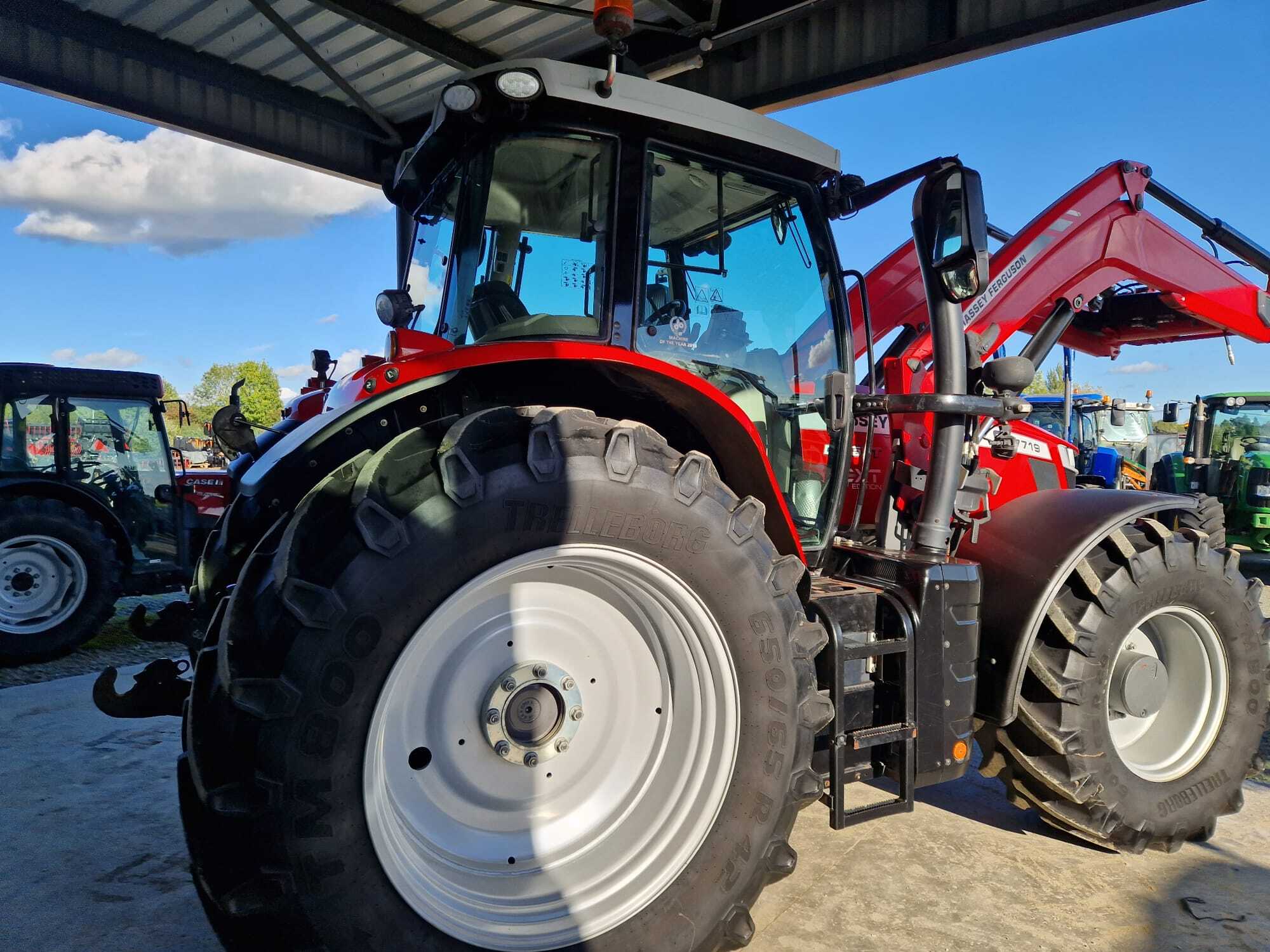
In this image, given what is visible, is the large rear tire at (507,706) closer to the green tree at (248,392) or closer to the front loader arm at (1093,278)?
the front loader arm at (1093,278)

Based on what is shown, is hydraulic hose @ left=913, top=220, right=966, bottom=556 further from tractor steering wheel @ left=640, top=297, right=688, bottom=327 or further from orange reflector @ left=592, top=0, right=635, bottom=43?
orange reflector @ left=592, top=0, right=635, bottom=43

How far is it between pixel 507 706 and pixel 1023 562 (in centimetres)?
178

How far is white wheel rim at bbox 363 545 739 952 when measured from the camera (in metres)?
1.96

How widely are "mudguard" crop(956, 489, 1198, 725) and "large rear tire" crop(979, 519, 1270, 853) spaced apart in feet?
0.28

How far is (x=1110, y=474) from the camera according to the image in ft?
44.8

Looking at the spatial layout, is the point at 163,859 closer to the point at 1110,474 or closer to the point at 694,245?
the point at 694,245

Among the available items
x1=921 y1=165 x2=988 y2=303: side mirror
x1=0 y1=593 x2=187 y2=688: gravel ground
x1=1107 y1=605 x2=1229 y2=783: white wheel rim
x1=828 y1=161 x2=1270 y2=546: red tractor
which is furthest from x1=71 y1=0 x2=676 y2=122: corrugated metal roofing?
x1=1107 y1=605 x2=1229 y2=783: white wheel rim

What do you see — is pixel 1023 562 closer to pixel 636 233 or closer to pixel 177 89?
pixel 636 233

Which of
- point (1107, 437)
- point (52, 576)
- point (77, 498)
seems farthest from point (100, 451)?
point (1107, 437)

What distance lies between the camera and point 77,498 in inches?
280

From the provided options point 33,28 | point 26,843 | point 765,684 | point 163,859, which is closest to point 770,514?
point 765,684

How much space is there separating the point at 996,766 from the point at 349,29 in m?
6.74

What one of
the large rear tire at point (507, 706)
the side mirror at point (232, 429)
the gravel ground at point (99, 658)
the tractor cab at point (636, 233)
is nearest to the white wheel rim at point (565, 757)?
the large rear tire at point (507, 706)

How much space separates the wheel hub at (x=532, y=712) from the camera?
210 centimetres
